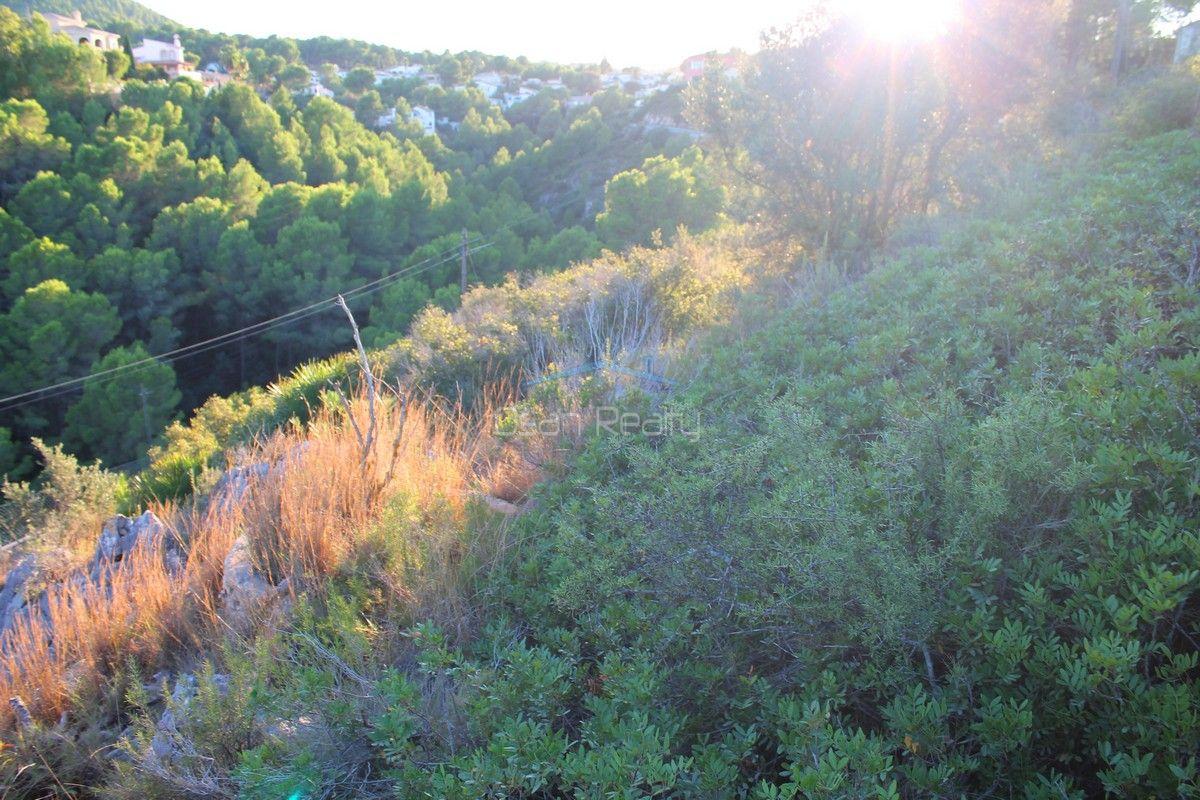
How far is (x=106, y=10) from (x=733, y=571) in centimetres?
10829

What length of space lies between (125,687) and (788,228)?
6.81 meters

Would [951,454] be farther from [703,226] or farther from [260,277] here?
[260,277]

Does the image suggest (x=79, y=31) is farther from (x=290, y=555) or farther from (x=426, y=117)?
(x=290, y=555)

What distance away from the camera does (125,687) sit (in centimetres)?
294

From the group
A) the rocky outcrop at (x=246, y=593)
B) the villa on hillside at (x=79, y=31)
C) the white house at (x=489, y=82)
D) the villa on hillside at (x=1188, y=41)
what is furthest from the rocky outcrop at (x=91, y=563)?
the white house at (x=489, y=82)

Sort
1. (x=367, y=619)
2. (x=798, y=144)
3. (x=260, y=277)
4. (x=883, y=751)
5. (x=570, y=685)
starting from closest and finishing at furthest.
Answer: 1. (x=883, y=751)
2. (x=570, y=685)
3. (x=367, y=619)
4. (x=798, y=144)
5. (x=260, y=277)

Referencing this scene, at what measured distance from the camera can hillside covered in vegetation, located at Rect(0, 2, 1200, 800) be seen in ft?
4.63

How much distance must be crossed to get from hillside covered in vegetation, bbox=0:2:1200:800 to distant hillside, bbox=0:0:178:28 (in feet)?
241

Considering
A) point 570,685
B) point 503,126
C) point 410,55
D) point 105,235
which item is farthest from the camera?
point 410,55

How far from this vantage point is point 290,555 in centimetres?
312

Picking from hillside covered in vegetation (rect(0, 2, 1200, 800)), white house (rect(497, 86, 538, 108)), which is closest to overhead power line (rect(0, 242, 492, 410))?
hillside covered in vegetation (rect(0, 2, 1200, 800))

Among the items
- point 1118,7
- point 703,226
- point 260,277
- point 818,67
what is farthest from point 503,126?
point 818,67

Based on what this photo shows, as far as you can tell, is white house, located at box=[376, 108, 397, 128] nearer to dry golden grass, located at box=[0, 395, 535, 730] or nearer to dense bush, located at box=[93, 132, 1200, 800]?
dry golden grass, located at box=[0, 395, 535, 730]

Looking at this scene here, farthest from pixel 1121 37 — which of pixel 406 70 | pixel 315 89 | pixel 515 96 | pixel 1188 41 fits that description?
pixel 406 70
